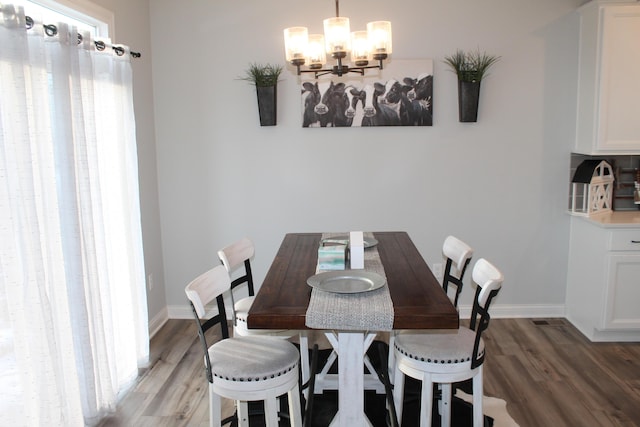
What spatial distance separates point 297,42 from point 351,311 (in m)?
1.32

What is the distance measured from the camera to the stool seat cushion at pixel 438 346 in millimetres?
2355

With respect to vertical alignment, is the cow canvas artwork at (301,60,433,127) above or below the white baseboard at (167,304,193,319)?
above

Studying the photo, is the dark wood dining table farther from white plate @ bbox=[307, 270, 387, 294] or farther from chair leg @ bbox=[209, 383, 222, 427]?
chair leg @ bbox=[209, 383, 222, 427]

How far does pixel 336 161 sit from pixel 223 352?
2178 mm

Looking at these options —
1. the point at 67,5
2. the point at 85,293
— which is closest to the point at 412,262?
the point at 85,293

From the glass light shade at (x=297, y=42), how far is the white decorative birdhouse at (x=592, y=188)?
8.39 feet

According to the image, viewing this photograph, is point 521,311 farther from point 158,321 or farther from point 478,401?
point 158,321

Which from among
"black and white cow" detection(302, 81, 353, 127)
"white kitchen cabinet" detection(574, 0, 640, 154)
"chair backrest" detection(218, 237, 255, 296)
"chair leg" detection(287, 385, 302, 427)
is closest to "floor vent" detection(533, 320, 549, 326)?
"white kitchen cabinet" detection(574, 0, 640, 154)

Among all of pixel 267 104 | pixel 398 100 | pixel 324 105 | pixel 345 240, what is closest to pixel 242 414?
pixel 345 240

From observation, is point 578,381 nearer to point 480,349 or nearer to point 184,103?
point 480,349

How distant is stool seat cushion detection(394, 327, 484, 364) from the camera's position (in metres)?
2.36

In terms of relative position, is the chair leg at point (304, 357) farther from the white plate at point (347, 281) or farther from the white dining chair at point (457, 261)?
the white plate at point (347, 281)

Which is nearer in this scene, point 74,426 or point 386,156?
point 74,426

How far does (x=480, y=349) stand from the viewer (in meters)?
2.41
